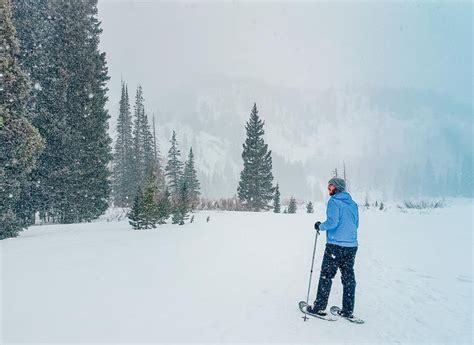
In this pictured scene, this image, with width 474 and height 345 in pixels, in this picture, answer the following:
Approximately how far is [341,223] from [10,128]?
1408 centimetres

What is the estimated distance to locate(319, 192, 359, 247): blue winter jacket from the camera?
17.8ft

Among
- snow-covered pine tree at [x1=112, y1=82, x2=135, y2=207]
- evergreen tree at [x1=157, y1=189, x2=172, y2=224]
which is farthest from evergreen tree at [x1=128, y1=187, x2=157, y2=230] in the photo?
snow-covered pine tree at [x1=112, y1=82, x2=135, y2=207]

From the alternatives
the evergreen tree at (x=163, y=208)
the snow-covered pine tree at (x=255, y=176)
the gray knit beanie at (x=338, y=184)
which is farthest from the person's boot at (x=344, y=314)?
the snow-covered pine tree at (x=255, y=176)

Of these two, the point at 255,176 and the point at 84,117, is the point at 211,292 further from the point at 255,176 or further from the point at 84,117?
the point at 255,176

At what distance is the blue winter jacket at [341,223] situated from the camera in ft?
17.8

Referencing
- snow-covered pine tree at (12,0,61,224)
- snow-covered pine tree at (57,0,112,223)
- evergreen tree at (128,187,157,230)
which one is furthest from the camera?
snow-covered pine tree at (57,0,112,223)

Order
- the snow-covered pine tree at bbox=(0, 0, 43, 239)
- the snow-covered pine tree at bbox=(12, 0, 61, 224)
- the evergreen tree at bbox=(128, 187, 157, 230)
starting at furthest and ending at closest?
1. the snow-covered pine tree at bbox=(12, 0, 61, 224)
2. the evergreen tree at bbox=(128, 187, 157, 230)
3. the snow-covered pine tree at bbox=(0, 0, 43, 239)

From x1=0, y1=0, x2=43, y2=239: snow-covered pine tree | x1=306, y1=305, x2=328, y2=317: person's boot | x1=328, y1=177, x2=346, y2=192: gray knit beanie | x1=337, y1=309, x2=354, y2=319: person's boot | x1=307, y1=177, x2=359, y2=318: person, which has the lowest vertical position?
x1=337, y1=309, x2=354, y2=319: person's boot

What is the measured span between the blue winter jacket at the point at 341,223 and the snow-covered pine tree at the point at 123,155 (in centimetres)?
3731

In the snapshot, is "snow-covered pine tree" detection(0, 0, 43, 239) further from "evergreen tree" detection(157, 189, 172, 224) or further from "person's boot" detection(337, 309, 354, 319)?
"person's boot" detection(337, 309, 354, 319)

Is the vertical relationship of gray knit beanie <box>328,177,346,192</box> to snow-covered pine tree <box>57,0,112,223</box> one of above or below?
below

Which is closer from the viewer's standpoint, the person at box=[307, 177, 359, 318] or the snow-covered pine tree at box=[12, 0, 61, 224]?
the person at box=[307, 177, 359, 318]

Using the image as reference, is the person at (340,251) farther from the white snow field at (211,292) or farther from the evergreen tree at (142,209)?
the evergreen tree at (142,209)

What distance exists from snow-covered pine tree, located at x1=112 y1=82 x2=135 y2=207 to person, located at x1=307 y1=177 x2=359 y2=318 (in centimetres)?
3729
